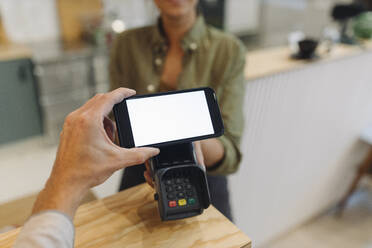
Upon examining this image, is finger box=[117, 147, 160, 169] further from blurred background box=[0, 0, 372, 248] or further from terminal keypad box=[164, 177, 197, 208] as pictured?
blurred background box=[0, 0, 372, 248]

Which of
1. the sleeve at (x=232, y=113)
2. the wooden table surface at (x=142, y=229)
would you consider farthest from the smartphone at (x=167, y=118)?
the sleeve at (x=232, y=113)

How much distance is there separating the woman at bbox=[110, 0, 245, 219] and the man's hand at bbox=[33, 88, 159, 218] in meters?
0.44

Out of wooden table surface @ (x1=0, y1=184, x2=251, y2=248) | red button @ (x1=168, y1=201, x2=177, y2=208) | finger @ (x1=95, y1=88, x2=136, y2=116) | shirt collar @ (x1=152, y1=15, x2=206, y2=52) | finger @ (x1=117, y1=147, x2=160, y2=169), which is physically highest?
shirt collar @ (x1=152, y1=15, x2=206, y2=52)

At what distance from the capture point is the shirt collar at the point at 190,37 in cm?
102

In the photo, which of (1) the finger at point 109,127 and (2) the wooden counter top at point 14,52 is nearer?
(1) the finger at point 109,127

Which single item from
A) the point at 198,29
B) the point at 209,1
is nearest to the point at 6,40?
the point at 209,1

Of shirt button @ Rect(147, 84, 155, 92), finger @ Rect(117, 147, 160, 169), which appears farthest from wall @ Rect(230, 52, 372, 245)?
finger @ Rect(117, 147, 160, 169)

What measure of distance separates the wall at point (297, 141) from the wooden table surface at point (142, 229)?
2.70 ft

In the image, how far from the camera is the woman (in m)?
0.92

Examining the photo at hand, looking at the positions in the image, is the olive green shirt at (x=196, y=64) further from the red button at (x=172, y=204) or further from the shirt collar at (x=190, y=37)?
the red button at (x=172, y=204)

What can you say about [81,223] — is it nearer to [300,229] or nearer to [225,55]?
[225,55]

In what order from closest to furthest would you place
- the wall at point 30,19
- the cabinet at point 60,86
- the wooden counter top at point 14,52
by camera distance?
the wooden counter top at point 14,52 < the cabinet at point 60,86 < the wall at point 30,19

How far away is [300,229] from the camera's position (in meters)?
2.01

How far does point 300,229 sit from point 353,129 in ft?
2.22
